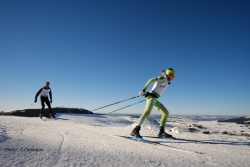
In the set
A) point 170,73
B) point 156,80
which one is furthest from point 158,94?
point 170,73

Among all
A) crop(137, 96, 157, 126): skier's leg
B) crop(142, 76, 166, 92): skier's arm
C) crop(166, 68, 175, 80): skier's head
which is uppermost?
crop(166, 68, 175, 80): skier's head

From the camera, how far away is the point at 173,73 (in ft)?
17.5

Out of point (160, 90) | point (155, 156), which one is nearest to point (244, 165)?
point (155, 156)

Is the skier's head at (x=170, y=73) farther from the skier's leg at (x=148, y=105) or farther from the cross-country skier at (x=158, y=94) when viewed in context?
the skier's leg at (x=148, y=105)

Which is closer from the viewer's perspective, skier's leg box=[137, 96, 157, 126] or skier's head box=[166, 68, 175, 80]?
skier's leg box=[137, 96, 157, 126]

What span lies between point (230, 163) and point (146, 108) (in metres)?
2.76

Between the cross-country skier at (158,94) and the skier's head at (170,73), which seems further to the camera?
the skier's head at (170,73)

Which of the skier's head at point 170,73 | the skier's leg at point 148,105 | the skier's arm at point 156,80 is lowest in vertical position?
the skier's leg at point 148,105

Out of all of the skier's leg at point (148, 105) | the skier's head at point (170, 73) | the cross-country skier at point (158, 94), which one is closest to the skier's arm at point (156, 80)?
the cross-country skier at point (158, 94)

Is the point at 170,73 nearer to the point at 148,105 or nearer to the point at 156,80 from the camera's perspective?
the point at 156,80

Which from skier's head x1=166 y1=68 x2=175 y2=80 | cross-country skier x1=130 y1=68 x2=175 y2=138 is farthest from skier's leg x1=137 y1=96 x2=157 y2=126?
skier's head x1=166 y1=68 x2=175 y2=80

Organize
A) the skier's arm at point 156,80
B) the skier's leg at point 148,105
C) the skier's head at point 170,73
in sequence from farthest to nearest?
the skier's head at point 170,73, the skier's arm at point 156,80, the skier's leg at point 148,105

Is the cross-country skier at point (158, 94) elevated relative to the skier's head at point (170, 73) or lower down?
Answer: lower down

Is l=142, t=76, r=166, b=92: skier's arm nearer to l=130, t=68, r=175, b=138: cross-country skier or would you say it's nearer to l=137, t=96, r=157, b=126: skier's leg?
l=130, t=68, r=175, b=138: cross-country skier
